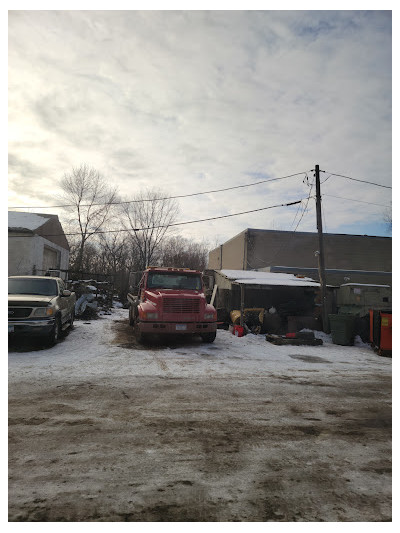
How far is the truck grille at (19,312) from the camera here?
26.8 ft

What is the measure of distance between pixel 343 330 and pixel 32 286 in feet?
36.2

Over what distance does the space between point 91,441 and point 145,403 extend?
1373 mm

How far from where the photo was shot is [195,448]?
350cm

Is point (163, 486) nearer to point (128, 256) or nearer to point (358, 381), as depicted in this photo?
point (358, 381)

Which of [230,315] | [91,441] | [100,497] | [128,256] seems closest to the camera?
[100,497]

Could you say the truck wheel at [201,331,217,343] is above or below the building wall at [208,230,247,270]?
below

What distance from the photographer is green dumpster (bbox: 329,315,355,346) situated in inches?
493

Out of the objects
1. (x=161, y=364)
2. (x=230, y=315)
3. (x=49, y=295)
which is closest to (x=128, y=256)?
(x=230, y=315)

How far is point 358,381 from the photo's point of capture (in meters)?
6.85

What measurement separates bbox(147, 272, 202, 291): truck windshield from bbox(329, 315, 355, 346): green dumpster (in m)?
5.81

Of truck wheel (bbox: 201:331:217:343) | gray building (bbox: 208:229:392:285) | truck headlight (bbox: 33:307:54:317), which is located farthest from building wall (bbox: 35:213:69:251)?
gray building (bbox: 208:229:392:285)

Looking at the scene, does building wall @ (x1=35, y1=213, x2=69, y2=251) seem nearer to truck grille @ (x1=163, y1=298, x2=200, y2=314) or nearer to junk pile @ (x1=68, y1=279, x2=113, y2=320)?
junk pile @ (x1=68, y1=279, x2=113, y2=320)

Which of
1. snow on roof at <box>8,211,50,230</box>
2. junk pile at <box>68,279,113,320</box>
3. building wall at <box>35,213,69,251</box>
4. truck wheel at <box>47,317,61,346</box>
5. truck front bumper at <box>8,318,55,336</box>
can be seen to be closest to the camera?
truck front bumper at <box>8,318,55,336</box>

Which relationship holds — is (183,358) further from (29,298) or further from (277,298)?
(277,298)
